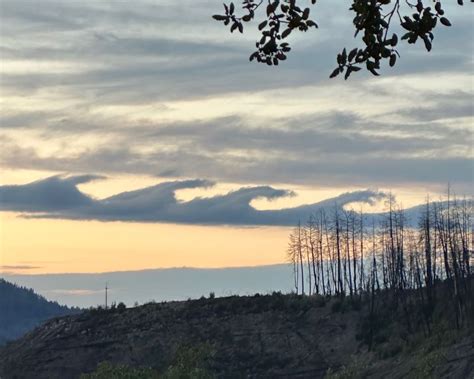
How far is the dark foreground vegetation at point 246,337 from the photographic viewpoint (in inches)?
4801

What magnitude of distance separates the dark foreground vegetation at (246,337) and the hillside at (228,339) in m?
0.12

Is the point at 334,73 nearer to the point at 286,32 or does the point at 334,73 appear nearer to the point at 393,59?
the point at 393,59

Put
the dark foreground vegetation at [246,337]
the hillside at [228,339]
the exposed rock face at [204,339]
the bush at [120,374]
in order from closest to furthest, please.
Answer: the bush at [120,374] < the dark foreground vegetation at [246,337] < the hillside at [228,339] < the exposed rock face at [204,339]

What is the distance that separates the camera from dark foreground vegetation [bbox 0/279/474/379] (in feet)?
400

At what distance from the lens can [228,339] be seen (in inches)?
5433

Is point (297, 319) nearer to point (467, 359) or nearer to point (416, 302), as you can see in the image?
point (416, 302)

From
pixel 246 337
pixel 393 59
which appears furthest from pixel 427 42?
pixel 246 337

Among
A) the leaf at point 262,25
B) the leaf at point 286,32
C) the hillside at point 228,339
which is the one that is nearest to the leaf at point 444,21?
the leaf at point 286,32

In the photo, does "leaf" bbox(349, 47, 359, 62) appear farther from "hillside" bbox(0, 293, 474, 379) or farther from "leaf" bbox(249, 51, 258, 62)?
"hillside" bbox(0, 293, 474, 379)

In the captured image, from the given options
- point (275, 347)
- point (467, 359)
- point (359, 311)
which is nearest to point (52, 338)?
point (275, 347)

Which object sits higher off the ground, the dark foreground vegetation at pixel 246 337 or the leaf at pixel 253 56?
the leaf at pixel 253 56

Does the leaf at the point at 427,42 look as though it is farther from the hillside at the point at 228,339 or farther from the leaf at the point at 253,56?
the hillside at the point at 228,339

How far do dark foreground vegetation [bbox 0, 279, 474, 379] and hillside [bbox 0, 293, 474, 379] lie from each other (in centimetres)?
12

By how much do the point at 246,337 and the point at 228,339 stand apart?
86.4 inches
